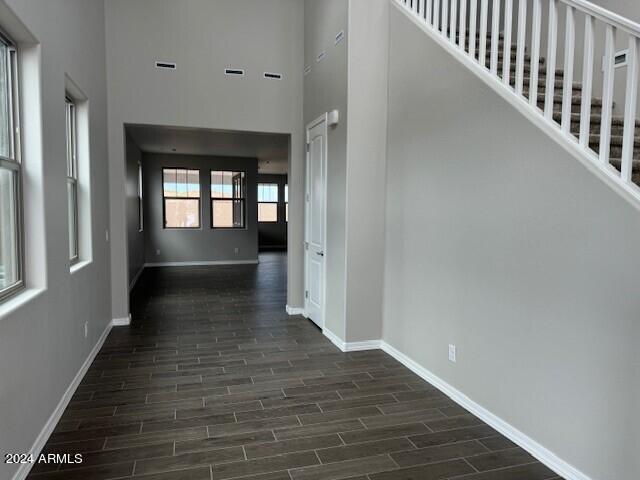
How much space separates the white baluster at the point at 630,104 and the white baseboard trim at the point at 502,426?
148 centimetres

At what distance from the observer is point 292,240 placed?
18.5ft

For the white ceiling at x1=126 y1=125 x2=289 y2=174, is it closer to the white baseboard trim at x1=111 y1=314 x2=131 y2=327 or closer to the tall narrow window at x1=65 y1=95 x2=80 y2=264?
the tall narrow window at x1=65 y1=95 x2=80 y2=264

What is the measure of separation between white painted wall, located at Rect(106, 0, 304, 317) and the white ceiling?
1.06 m

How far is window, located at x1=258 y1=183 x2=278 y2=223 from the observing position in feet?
49.2

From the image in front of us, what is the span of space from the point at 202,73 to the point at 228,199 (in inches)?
236

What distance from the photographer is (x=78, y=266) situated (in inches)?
142

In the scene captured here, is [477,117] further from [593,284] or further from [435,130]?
[593,284]

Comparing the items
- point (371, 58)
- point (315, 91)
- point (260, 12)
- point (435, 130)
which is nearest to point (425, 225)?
point (435, 130)

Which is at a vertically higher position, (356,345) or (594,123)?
(594,123)

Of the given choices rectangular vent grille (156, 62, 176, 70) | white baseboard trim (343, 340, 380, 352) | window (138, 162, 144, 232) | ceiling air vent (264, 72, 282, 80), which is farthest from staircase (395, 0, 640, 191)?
window (138, 162, 144, 232)

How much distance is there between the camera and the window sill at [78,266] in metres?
3.38

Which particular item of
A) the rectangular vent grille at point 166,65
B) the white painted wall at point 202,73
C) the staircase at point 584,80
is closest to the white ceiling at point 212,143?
the white painted wall at point 202,73

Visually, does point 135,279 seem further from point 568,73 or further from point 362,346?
point 568,73

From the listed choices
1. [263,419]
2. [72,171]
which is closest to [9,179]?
[72,171]
